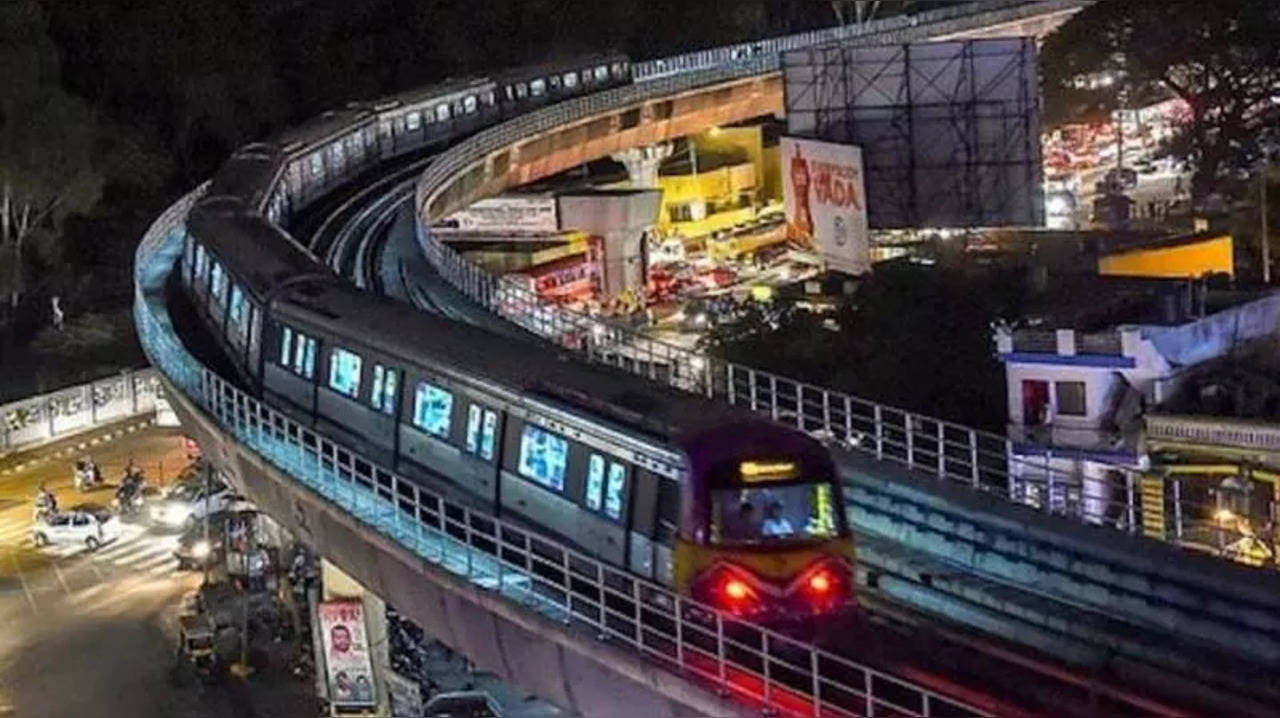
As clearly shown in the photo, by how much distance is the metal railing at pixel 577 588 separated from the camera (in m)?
15.9

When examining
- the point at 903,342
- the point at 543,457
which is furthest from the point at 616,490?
the point at 903,342

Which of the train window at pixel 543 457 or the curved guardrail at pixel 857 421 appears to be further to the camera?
the curved guardrail at pixel 857 421

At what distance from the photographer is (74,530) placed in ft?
126

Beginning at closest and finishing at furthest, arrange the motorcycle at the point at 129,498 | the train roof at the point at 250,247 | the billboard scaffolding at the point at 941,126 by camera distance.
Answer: the train roof at the point at 250,247, the motorcycle at the point at 129,498, the billboard scaffolding at the point at 941,126

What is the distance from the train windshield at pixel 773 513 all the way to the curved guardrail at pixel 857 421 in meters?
2.90

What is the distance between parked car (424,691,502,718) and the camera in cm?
2728

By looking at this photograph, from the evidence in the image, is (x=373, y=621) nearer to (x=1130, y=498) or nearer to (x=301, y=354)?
(x=301, y=354)

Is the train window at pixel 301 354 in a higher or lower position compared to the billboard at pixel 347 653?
higher

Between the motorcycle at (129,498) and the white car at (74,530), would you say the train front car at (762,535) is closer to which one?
the white car at (74,530)

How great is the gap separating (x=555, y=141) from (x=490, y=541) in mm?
36028

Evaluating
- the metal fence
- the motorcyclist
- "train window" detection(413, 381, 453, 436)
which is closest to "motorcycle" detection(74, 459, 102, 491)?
the motorcyclist

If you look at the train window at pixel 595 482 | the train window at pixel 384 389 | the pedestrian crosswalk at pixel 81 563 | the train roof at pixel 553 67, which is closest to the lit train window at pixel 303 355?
the train window at pixel 384 389

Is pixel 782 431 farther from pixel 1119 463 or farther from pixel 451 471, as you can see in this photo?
pixel 1119 463

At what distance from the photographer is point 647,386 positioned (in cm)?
1994
